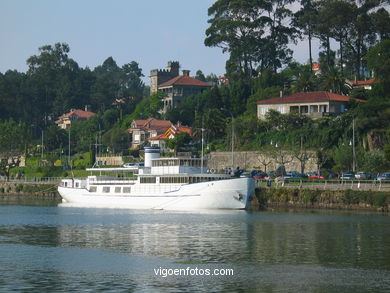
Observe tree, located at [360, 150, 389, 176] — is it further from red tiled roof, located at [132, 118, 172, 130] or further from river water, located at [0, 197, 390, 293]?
red tiled roof, located at [132, 118, 172, 130]

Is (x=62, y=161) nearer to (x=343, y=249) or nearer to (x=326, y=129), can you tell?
(x=326, y=129)

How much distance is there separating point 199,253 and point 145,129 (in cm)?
9635

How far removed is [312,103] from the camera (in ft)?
375

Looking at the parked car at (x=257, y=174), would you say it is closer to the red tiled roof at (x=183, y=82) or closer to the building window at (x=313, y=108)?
the building window at (x=313, y=108)

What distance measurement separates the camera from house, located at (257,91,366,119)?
113 m

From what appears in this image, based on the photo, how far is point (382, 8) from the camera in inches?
4761

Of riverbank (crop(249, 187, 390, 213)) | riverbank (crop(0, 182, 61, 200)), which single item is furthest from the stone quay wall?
riverbank (crop(0, 182, 61, 200))

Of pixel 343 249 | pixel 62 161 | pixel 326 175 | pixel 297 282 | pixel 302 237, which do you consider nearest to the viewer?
pixel 297 282

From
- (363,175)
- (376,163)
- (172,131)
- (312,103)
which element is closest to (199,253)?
(363,175)

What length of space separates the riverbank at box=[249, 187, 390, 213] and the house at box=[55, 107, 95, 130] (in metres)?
100

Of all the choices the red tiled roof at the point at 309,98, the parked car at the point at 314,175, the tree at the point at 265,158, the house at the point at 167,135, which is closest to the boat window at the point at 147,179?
the parked car at the point at 314,175

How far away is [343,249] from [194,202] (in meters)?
30.7

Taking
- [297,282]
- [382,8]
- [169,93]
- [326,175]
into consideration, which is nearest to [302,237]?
[297,282]

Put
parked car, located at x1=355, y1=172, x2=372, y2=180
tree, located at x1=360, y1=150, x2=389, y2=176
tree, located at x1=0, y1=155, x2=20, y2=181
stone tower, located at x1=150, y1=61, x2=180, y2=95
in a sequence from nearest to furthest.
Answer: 1. parked car, located at x1=355, y1=172, x2=372, y2=180
2. tree, located at x1=360, y1=150, x2=389, y2=176
3. tree, located at x1=0, y1=155, x2=20, y2=181
4. stone tower, located at x1=150, y1=61, x2=180, y2=95
